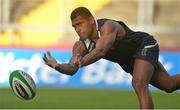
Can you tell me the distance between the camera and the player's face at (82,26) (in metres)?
7.78

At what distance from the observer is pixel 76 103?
13.9 meters

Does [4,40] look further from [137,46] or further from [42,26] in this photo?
[137,46]

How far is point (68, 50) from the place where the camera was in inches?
805

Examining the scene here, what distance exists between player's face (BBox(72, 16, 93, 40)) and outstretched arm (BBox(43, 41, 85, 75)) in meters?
0.33

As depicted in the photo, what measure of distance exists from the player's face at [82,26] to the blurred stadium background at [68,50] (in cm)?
485

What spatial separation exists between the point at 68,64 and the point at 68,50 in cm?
1249

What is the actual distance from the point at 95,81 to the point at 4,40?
7203 millimetres

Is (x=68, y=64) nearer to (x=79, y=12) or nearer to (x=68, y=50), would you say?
(x=79, y=12)

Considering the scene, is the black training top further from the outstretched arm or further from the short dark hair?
the short dark hair

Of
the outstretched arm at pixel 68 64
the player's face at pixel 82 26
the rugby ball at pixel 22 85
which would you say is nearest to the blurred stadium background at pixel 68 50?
the rugby ball at pixel 22 85

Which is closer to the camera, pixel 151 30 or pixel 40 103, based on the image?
pixel 40 103

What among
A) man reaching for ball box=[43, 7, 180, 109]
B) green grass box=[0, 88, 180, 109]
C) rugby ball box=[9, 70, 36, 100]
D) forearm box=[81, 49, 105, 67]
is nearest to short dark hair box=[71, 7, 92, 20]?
man reaching for ball box=[43, 7, 180, 109]

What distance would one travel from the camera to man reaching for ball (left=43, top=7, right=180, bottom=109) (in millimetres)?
7746

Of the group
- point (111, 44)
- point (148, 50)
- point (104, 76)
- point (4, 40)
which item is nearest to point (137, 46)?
point (148, 50)
